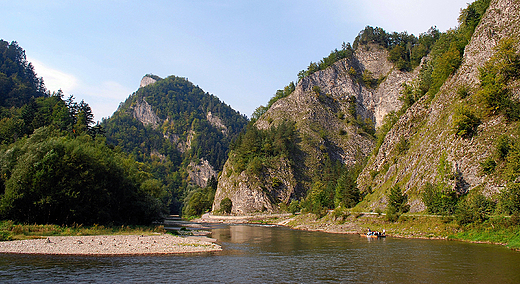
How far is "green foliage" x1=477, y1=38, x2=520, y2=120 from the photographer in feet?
147

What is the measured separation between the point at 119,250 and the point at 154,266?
26.2ft

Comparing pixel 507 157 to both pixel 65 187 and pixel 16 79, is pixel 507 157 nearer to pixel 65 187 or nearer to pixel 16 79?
pixel 65 187

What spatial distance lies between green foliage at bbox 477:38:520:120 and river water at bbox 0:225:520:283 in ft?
79.4

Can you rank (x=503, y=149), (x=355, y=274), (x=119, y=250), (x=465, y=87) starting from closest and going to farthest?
(x=355, y=274)
(x=119, y=250)
(x=503, y=149)
(x=465, y=87)

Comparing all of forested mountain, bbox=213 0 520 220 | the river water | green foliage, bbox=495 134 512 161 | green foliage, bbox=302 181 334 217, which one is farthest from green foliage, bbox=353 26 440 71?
the river water

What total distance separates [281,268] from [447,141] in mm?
42881

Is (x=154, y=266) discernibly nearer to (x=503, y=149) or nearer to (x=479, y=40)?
(x=503, y=149)

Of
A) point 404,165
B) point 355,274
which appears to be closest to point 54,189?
point 355,274

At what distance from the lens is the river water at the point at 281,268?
19.8 meters

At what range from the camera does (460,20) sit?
76.4m

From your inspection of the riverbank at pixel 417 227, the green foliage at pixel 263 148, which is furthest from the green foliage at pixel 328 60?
the riverbank at pixel 417 227

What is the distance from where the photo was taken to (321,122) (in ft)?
454

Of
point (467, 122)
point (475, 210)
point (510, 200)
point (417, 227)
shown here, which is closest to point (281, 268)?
point (510, 200)

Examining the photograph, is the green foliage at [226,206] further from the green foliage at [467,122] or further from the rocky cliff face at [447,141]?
the green foliage at [467,122]
